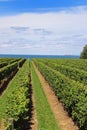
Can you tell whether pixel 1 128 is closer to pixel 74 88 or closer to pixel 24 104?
pixel 24 104

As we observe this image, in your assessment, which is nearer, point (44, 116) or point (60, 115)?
point (44, 116)

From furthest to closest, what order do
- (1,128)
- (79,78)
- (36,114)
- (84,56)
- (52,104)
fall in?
(84,56) < (79,78) < (52,104) < (36,114) < (1,128)

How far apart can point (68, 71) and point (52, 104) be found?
49.1 feet

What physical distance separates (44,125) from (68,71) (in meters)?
21.1

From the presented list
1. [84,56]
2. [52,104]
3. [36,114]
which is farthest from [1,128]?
[84,56]

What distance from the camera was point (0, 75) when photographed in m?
31.6

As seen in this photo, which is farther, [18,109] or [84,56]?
[84,56]

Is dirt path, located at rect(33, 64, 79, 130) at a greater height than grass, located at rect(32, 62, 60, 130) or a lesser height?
lesser

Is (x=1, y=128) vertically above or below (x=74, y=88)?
below

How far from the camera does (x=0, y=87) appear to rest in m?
30.7

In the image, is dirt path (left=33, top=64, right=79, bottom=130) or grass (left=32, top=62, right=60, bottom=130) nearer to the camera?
grass (left=32, top=62, right=60, bottom=130)

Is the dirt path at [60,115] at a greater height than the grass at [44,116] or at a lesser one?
lesser

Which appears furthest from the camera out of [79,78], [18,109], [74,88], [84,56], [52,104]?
[84,56]

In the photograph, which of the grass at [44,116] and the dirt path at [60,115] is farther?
the dirt path at [60,115]
